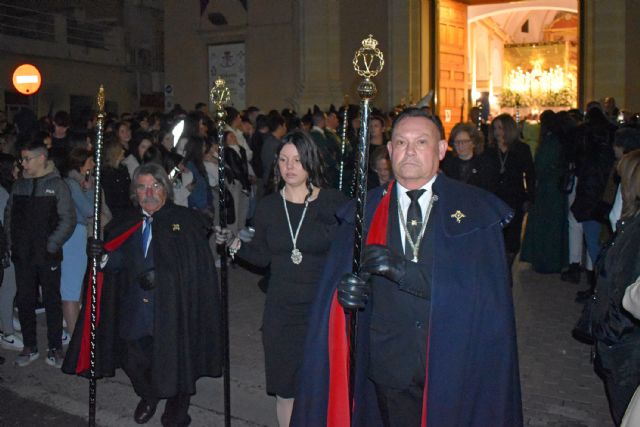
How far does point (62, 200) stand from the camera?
6898 mm

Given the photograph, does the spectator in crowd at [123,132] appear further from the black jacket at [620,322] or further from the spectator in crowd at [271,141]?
the black jacket at [620,322]

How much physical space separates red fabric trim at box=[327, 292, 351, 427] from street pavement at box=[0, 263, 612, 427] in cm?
215

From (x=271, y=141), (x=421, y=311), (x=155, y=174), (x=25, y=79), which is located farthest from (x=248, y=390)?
(x=25, y=79)

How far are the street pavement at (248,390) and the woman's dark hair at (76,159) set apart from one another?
1.84 meters

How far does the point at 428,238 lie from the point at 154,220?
257 cm

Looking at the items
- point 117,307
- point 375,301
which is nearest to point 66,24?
point 117,307

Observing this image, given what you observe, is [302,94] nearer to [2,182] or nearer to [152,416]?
[2,182]

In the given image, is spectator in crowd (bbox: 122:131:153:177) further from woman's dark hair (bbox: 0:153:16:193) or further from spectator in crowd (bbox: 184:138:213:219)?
woman's dark hair (bbox: 0:153:16:193)

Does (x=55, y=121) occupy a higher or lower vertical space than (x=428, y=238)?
higher

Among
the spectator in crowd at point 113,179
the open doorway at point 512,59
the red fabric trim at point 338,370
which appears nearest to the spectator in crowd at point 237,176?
the spectator in crowd at point 113,179

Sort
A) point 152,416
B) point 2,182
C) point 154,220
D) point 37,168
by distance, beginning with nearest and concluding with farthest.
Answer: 1. point 154,220
2. point 152,416
3. point 37,168
4. point 2,182

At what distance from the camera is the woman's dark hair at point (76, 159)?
748 cm

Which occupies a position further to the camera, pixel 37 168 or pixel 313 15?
pixel 313 15

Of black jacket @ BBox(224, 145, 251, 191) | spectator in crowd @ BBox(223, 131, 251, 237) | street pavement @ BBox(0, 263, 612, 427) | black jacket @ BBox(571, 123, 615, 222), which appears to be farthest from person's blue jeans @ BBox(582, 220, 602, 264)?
black jacket @ BBox(224, 145, 251, 191)
